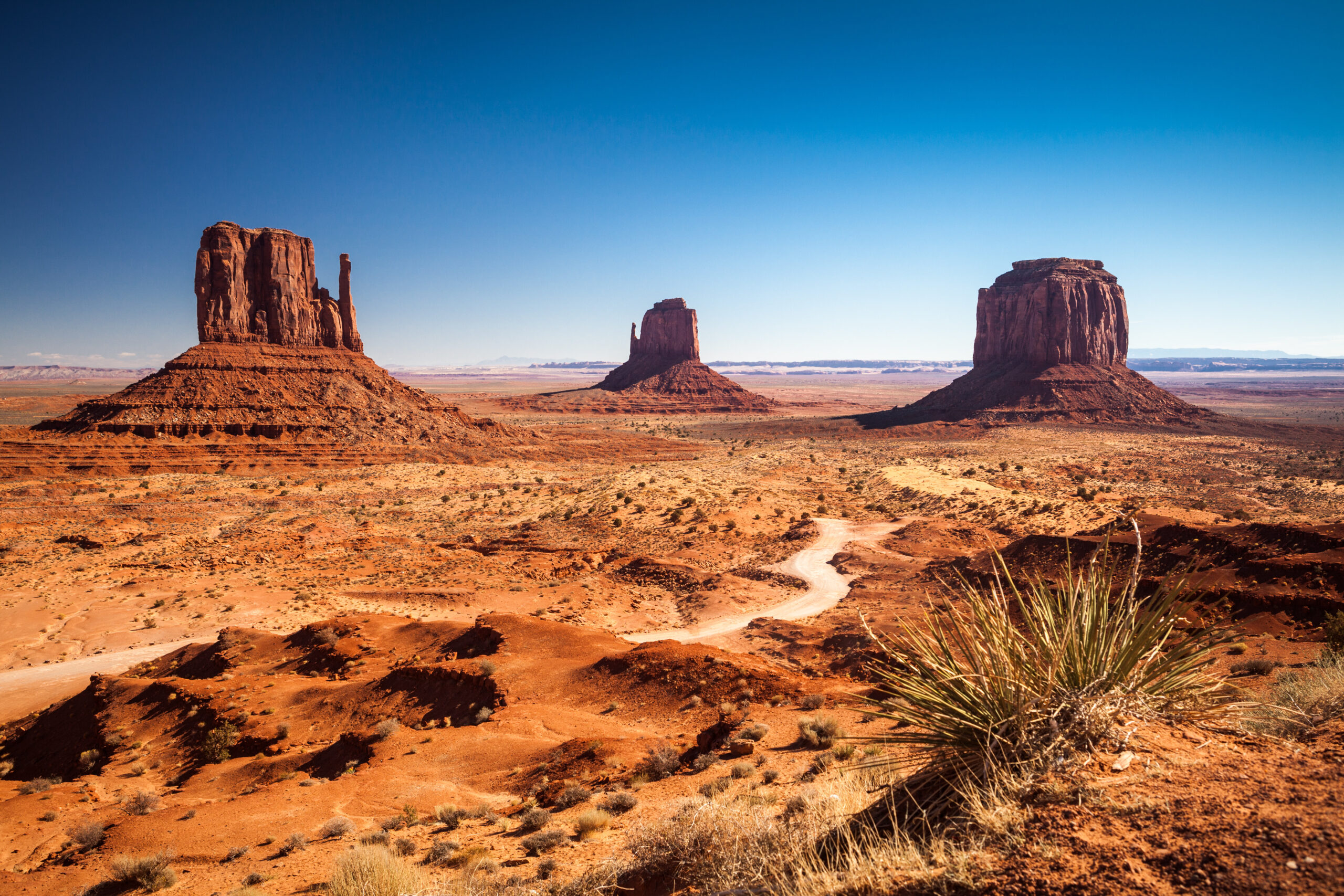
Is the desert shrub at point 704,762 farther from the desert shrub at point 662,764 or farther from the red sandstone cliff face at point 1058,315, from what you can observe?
the red sandstone cliff face at point 1058,315

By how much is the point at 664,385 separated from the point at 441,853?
11375 cm

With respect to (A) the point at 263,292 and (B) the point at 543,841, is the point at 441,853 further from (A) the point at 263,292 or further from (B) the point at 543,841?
(A) the point at 263,292

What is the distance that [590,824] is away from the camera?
773cm

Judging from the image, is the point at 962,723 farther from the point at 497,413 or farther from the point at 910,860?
the point at 497,413

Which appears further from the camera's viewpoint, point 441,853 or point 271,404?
point 271,404

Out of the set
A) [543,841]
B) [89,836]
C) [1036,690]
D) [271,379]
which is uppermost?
[271,379]

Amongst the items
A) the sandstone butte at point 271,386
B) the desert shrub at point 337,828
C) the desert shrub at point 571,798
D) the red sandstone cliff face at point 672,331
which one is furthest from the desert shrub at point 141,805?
the red sandstone cliff face at point 672,331

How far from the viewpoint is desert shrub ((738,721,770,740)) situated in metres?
10.7

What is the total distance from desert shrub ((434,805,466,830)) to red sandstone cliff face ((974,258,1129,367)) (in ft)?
298

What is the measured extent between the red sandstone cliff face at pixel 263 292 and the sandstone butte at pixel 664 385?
49011 millimetres

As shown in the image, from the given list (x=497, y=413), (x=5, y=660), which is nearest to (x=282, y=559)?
(x=5, y=660)

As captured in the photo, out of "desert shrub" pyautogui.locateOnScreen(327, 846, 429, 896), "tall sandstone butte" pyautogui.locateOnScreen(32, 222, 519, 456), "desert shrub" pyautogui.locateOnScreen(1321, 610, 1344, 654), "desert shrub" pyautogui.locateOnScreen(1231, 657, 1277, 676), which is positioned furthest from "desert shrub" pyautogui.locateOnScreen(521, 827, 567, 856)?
"tall sandstone butte" pyautogui.locateOnScreen(32, 222, 519, 456)

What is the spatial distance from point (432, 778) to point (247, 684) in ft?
25.3

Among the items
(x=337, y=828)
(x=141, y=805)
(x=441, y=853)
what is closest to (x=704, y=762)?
(x=441, y=853)
